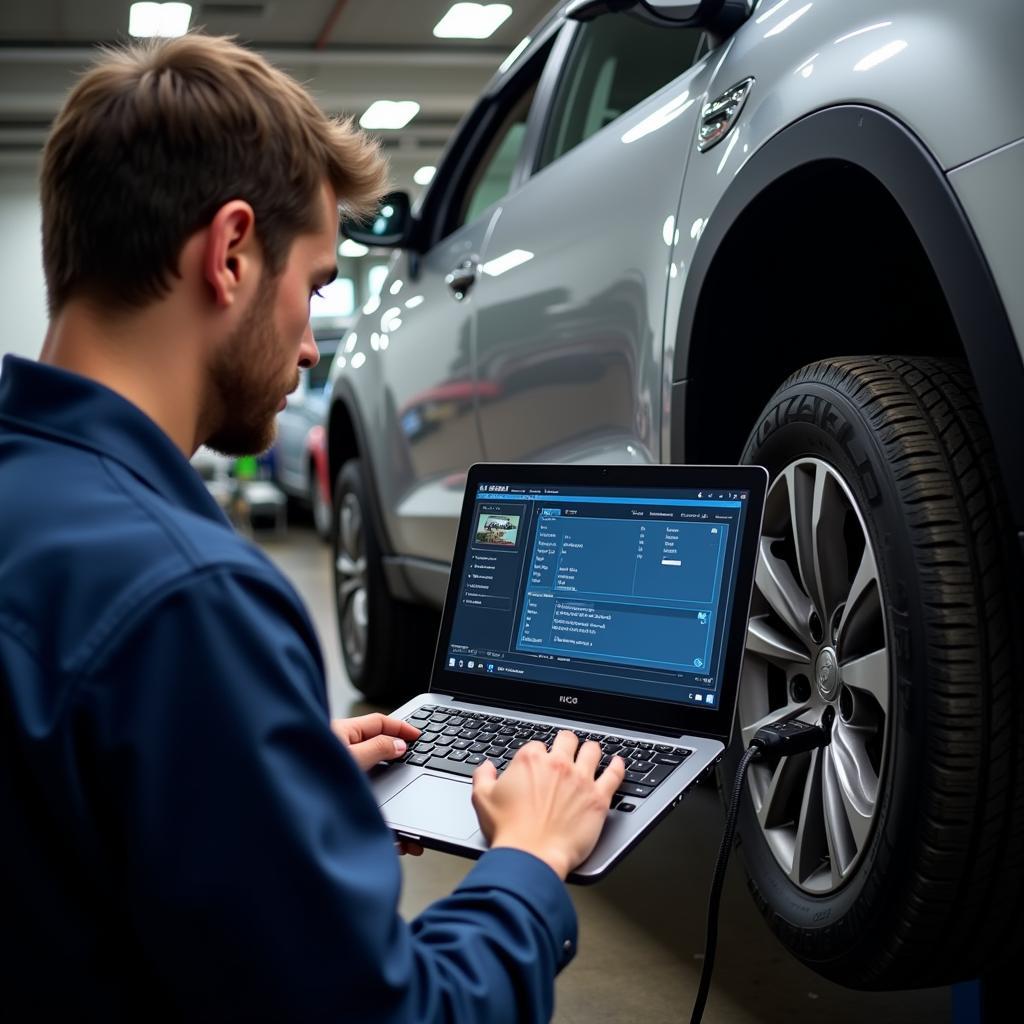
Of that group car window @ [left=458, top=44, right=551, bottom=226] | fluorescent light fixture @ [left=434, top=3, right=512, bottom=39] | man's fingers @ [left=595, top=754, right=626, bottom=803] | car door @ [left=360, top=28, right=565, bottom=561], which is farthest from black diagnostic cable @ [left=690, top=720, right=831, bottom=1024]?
fluorescent light fixture @ [left=434, top=3, right=512, bottom=39]

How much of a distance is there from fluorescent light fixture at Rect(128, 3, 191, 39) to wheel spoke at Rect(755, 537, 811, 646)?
9034 millimetres

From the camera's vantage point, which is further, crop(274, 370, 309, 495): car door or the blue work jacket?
crop(274, 370, 309, 495): car door

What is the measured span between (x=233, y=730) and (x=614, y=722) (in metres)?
0.72

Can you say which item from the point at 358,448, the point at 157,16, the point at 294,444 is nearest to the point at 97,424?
the point at 358,448

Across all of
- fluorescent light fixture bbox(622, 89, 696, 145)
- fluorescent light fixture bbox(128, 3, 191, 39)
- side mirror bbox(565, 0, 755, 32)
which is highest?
fluorescent light fixture bbox(128, 3, 191, 39)

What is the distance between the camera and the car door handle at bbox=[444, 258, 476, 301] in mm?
2732

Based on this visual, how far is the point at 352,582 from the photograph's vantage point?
148 inches

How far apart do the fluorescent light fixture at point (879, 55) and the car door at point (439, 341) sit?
126 centimetres

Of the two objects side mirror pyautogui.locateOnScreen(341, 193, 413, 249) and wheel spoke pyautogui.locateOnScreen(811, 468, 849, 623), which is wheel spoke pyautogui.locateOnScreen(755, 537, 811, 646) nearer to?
wheel spoke pyautogui.locateOnScreen(811, 468, 849, 623)

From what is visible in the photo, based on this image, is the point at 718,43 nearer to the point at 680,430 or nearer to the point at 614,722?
the point at 680,430

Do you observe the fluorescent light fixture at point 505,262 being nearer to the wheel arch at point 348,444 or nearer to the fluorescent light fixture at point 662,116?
the fluorescent light fixture at point 662,116

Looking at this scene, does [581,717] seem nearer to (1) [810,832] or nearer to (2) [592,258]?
(1) [810,832]

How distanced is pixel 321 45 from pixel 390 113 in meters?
1.78

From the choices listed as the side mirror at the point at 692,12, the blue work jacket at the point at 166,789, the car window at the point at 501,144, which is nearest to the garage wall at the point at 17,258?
the car window at the point at 501,144
